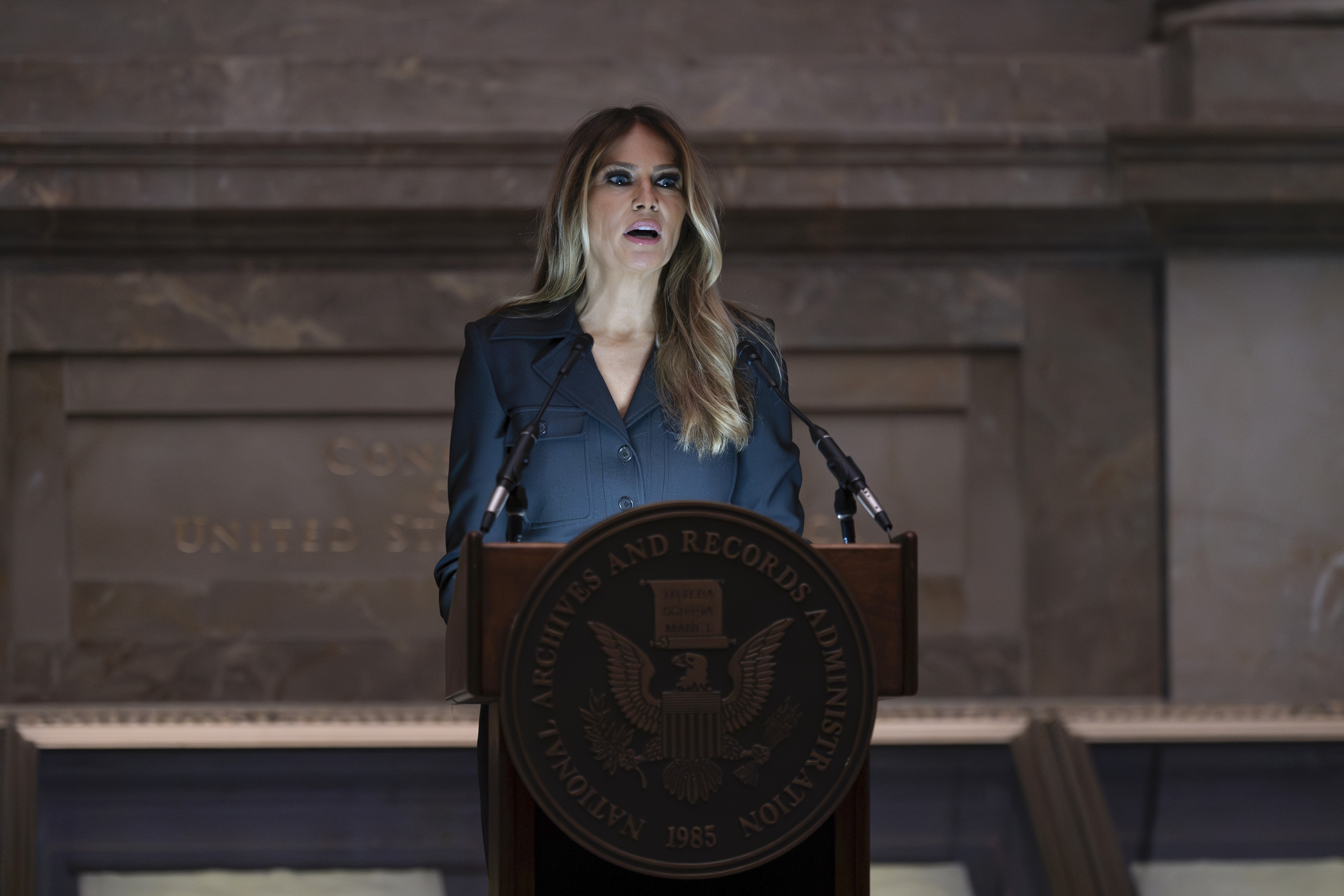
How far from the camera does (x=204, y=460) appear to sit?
18.1ft

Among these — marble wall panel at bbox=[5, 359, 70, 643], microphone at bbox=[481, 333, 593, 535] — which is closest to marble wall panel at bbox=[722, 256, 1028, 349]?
marble wall panel at bbox=[5, 359, 70, 643]

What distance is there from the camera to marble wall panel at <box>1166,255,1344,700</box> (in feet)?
17.7

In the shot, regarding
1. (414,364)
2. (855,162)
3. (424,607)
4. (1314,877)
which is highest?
(855,162)

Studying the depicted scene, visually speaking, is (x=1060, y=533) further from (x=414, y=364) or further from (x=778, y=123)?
(x=414, y=364)

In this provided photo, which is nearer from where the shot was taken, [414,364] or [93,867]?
[93,867]

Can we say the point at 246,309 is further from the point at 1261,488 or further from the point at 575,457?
the point at 1261,488

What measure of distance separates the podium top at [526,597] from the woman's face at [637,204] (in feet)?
2.23

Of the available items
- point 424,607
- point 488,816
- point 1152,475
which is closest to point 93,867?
point 488,816

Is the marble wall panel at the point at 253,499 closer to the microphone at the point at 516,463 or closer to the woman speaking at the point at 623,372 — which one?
the woman speaking at the point at 623,372

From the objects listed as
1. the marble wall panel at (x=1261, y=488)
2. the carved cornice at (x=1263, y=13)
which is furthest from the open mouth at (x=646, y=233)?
the carved cornice at (x=1263, y=13)

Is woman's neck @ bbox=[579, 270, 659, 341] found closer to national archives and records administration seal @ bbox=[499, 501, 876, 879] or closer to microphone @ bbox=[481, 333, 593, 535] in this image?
microphone @ bbox=[481, 333, 593, 535]

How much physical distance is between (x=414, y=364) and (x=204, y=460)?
89cm

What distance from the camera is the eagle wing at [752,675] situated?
172 centimetres

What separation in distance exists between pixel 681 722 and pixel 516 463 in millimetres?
457
